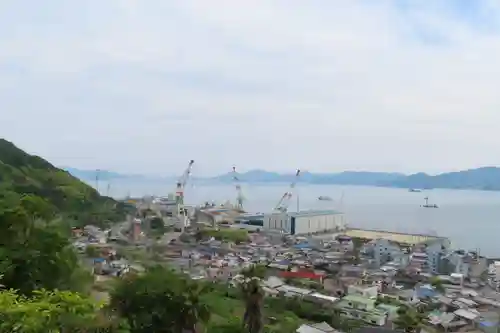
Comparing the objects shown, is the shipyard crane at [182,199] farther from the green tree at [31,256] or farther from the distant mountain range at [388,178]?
the distant mountain range at [388,178]

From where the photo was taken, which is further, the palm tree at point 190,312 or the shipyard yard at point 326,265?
the shipyard yard at point 326,265

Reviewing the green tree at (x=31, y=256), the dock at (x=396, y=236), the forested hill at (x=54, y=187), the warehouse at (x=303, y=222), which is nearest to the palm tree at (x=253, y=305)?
the green tree at (x=31, y=256)

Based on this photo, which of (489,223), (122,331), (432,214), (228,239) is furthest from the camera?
(432,214)

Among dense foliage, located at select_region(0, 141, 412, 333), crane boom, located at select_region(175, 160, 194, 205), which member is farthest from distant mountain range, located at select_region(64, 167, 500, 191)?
dense foliage, located at select_region(0, 141, 412, 333)

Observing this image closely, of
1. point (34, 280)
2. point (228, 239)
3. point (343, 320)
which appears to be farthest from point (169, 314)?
point (228, 239)

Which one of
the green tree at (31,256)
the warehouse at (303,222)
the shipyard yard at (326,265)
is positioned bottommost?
the shipyard yard at (326,265)

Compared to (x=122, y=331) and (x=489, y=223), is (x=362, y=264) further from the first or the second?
(x=489, y=223)
